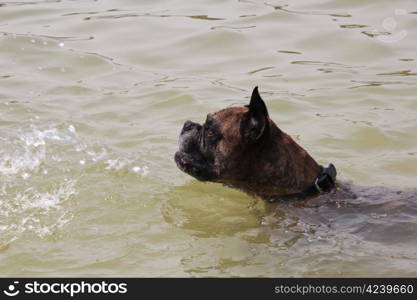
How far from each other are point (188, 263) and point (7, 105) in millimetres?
4090

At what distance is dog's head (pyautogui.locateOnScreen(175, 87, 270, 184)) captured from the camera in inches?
225

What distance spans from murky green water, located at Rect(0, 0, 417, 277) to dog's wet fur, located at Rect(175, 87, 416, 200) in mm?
255

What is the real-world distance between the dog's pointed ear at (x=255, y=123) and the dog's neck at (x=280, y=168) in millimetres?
93

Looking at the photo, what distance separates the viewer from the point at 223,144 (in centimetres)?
586

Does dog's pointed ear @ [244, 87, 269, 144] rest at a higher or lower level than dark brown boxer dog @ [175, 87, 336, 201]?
higher

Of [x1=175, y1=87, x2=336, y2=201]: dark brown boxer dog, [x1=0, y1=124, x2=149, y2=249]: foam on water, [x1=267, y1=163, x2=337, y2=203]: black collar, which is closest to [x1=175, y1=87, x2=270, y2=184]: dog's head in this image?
[x1=175, y1=87, x2=336, y2=201]: dark brown boxer dog

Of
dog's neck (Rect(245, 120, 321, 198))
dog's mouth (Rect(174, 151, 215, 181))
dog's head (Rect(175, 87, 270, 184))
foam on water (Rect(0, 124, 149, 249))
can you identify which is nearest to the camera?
dog's head (Rect(175, 87, 270, 184))

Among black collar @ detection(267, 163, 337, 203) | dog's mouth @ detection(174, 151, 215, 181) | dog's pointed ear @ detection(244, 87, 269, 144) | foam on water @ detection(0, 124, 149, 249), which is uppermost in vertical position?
dog's pointed ear @ detection(244, 87, 269, 144)

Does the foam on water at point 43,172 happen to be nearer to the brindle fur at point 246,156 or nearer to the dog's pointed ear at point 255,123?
the brindle fur at point 246,156

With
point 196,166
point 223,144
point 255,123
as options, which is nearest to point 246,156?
point 223,144

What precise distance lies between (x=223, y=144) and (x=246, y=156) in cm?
20

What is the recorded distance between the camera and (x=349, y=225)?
593 cm

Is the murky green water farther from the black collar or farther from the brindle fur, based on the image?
the brindle fur

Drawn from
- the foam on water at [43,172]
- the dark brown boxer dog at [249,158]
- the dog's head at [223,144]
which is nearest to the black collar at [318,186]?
the dark brown boxer dog at [249,158]
